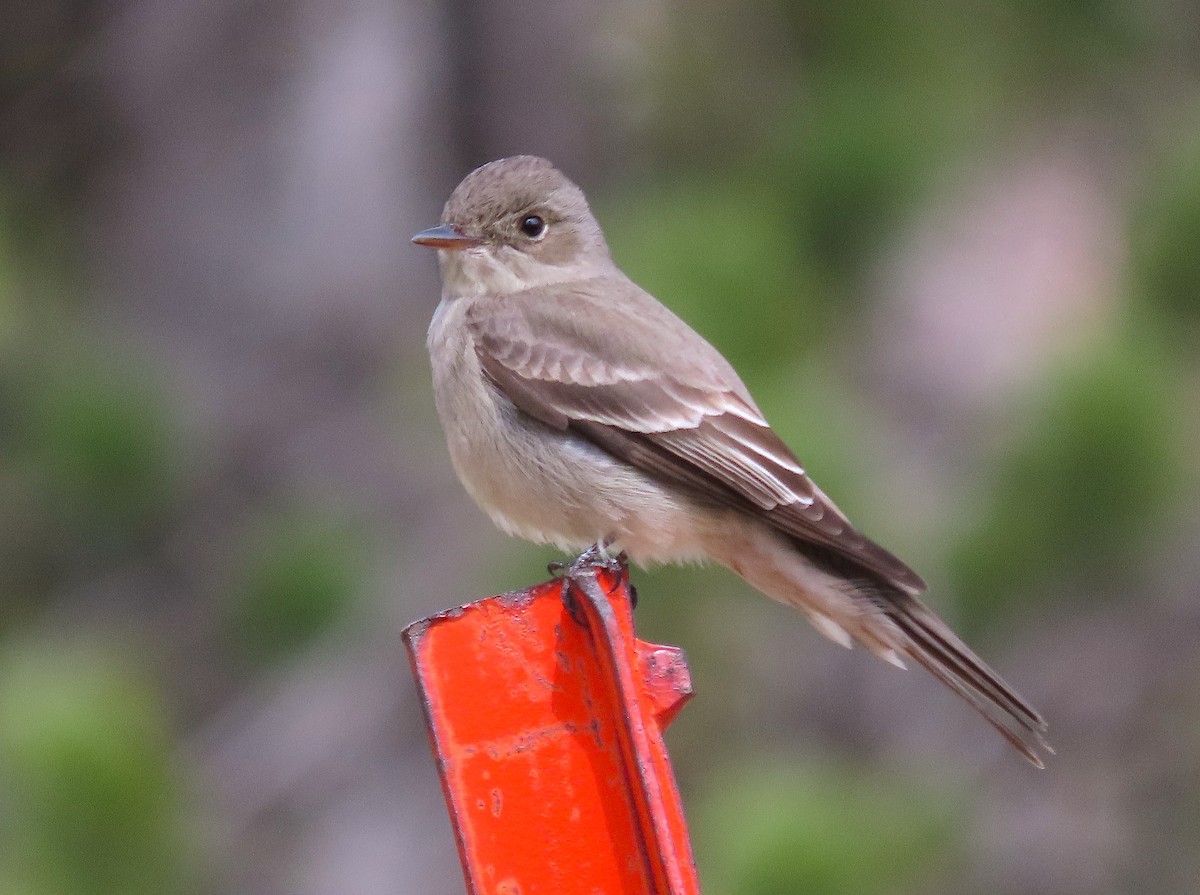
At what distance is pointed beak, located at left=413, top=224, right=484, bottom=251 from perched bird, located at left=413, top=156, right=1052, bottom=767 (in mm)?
55

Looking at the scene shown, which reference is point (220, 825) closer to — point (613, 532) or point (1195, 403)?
point (613, 532)

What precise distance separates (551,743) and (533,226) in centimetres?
221

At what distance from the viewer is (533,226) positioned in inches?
155

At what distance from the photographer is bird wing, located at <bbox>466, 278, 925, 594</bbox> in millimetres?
3326

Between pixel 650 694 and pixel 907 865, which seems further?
pixel 907 865

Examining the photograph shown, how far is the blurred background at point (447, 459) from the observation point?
3.52 m

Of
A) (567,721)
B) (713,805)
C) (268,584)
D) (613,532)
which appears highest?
(268,584)

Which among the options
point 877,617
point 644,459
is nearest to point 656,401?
point 644,459

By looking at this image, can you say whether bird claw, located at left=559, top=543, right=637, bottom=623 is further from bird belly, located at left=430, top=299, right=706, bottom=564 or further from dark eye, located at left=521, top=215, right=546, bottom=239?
dark eye, located at left=521, top=215, right=546, bottom=239

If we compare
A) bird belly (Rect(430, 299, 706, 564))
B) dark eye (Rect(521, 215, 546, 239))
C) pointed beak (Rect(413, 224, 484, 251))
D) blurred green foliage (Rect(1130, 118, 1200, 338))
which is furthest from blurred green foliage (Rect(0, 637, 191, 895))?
blurred green foliage (Rect(1130, 118, 1200, 338))

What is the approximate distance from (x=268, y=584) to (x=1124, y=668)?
199cm

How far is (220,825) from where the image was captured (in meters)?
4.48

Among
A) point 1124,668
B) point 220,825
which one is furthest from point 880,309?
point 220,825

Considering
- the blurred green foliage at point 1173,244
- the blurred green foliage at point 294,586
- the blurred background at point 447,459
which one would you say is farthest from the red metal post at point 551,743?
the blurred green foliage at point 294,586
